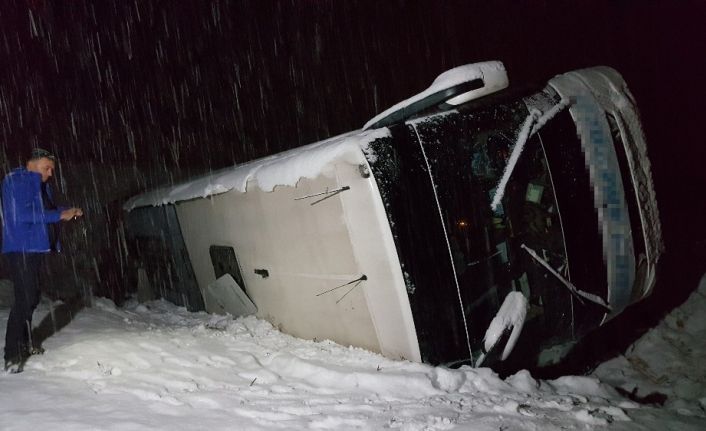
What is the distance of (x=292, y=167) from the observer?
3.50 meters

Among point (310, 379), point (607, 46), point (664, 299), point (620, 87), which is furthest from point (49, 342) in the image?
point (607, 46)

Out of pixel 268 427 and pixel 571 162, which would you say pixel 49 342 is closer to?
pixel 268 427

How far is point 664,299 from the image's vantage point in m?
5.88

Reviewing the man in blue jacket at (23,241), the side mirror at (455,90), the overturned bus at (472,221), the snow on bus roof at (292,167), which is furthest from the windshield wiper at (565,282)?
the man in blue jacket at (23,241)

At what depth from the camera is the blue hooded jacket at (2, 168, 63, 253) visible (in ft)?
11.3

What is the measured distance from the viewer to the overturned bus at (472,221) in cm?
297

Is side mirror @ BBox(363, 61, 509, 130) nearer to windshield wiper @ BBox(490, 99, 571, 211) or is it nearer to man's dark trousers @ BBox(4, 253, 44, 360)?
windshield wiper @ BBox(490, 99, 571, 211)

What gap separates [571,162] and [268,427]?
303 centimetres

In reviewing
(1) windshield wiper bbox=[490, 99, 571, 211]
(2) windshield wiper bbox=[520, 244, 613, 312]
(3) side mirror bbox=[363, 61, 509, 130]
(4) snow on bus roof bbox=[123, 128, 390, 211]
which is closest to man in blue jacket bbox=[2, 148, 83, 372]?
(4) snow on bus roof bbox=[123, 128, 390, 211]

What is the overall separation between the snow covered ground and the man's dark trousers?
0.70 ft

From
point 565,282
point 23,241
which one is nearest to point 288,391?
point 565,282

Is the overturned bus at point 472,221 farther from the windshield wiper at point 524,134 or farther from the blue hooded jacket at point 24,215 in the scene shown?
the blue hooded jacket at point 24,215

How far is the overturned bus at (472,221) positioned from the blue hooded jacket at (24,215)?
1.77m

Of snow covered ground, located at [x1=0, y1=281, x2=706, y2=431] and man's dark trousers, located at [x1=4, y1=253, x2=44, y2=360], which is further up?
man's dark trousers, located at [x1=4, y1=253, x2=44, y2=360]
